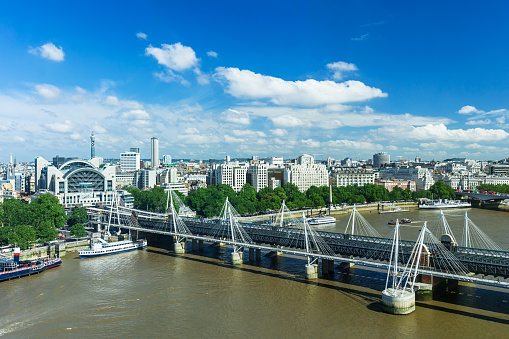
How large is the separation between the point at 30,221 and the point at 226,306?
24.1m

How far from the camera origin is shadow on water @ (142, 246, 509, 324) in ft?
56.7

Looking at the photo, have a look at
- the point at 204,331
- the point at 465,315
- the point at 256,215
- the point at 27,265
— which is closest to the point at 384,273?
the point at 465,315

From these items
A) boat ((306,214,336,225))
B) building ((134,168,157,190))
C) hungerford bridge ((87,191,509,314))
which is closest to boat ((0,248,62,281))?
hungerford bridge ((87,191,509,314))

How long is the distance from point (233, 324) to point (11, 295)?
12620 mm

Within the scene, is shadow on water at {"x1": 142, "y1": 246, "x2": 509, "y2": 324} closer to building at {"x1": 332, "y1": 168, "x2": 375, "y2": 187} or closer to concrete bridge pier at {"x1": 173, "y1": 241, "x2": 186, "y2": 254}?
concrete bridge pier at {"x1": 173, "y1": 241, "x2": 186, "y2": 254}

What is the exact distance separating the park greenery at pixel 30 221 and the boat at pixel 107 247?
13.1 ft

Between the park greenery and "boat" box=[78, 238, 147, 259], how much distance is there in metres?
4.00

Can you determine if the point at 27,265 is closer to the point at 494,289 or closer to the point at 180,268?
the point at 180,268

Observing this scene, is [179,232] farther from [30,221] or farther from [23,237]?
[30,221]

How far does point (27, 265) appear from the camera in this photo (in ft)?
80.9

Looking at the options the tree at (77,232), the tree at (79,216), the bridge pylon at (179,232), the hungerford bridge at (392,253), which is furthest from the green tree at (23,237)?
the tree at (79,216)

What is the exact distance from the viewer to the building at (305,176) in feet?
248

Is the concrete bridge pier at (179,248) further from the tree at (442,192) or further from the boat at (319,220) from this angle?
the tree at (442,192)

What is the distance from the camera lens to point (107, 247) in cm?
2997
